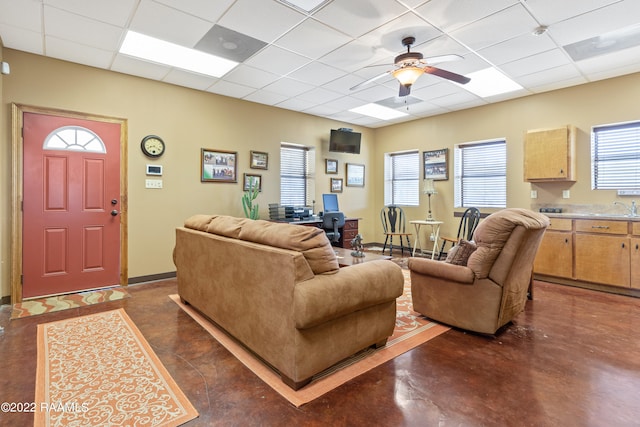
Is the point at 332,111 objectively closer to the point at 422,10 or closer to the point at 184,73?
the point at 184,73

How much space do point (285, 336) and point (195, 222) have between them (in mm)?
1792

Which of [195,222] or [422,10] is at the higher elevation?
[422,10]

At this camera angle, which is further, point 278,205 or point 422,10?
point 278,205

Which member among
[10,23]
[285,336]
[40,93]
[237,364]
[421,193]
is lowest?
[237,364]

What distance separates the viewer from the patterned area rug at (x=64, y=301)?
3225mm

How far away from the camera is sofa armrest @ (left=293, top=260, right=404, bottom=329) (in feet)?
5.81

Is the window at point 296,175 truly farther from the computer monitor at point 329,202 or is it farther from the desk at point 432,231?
the desk at point 432,231

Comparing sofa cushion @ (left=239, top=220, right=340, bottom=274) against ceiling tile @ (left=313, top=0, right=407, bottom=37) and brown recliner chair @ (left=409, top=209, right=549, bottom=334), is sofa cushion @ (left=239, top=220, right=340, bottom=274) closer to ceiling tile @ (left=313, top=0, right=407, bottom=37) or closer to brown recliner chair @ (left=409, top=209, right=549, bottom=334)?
brown recliner chair @ (left=409, top=209, right=549, bottom=334)

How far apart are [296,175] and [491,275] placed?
417 centimetres

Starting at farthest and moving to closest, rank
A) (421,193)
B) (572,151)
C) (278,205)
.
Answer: (421,193)
(278,205)
(572,151)

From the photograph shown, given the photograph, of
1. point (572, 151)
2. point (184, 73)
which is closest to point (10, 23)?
point (184, 73)

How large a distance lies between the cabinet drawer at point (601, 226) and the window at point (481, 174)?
4.43ft

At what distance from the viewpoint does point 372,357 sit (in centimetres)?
227

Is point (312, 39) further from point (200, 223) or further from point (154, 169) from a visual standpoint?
point (154, 169)
